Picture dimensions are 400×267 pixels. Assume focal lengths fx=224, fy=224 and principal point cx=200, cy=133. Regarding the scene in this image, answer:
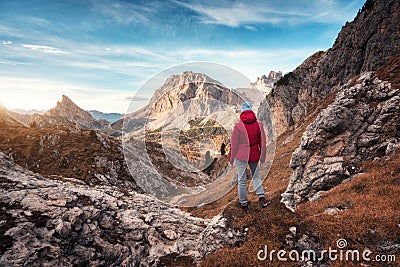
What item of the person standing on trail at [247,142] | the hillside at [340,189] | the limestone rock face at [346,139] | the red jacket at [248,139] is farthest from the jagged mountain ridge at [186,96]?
the limestone rock face at [346,139]

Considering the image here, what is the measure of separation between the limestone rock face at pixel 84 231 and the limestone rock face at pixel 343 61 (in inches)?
2932

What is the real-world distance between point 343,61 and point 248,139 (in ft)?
297

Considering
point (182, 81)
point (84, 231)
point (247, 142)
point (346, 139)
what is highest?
point (182, 81)

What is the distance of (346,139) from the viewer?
2158cm

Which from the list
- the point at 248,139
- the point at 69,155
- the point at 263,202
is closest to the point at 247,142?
the point at 248,139

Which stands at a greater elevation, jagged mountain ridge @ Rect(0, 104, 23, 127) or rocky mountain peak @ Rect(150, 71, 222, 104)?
rocky mountain peak @ Rect(150, 71, 222, 104)

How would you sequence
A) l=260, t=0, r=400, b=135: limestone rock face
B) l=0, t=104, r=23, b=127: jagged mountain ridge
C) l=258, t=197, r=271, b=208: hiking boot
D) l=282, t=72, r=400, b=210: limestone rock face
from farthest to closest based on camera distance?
l=0, t=104, r=23, b=127: jagged mountain ridge < l=260, t=0, r=400, b=135: limestone rock face < l=282, t=72, r=400, b=210: limestone rock face < l=258, t=197, r=271, b=208: hiking boot

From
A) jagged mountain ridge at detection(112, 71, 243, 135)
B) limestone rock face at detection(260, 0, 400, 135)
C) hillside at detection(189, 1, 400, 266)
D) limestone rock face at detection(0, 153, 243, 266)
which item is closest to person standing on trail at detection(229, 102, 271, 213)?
jagged mountain ridge at detection(112, 71, 243, 135)

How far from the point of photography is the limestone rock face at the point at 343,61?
65.1 metres

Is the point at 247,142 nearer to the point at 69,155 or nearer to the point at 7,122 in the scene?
the point at 69,155

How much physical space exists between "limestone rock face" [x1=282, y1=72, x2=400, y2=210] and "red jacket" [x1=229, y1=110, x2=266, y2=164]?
Result: 33.4 feet

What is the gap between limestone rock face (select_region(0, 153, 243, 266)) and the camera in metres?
12.0

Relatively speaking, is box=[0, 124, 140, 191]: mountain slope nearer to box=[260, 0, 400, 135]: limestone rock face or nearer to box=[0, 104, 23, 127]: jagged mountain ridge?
box=[0, 104, 23, 127]: jagged mountain ridge

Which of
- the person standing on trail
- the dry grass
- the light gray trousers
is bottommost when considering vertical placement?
the dry grass
